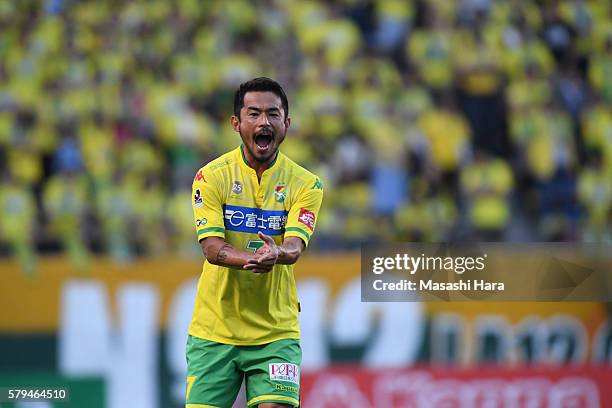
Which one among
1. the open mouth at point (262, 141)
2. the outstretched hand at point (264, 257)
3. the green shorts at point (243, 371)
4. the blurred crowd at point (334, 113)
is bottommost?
the green shorts at point (243, 371)

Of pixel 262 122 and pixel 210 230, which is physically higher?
pixel 262 122

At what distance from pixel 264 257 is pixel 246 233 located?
359mm

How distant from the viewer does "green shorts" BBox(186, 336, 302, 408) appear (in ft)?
13.9

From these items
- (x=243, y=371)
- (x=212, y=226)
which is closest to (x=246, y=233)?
(x=212, y=226)

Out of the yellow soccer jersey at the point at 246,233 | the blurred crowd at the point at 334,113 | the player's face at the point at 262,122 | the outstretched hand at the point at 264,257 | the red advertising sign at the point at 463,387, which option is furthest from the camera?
the blurred crowd at the point at 334,113

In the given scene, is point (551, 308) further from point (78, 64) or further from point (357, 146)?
point (78, 64)

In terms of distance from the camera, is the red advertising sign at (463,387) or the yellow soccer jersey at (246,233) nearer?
the yellow soccer jersey at (246,233)

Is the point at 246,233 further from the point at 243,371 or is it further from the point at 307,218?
the point at 243,371

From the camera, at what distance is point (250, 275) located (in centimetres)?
429

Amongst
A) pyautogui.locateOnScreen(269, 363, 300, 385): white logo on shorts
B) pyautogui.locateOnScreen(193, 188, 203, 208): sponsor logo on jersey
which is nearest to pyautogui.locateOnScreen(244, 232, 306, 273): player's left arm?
pyautogui.locateOnScreen(193, 188, 203, 208): sponsor logo on jersey

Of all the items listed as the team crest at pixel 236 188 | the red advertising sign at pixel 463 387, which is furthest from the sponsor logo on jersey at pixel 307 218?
the red advertising sign at pixel 463 387

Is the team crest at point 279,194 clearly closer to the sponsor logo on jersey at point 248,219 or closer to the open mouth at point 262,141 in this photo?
the sponsor logo on jersey at point 248,219

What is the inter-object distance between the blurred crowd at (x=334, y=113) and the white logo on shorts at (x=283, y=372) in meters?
4.61

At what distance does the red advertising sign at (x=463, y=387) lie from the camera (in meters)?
8.25
